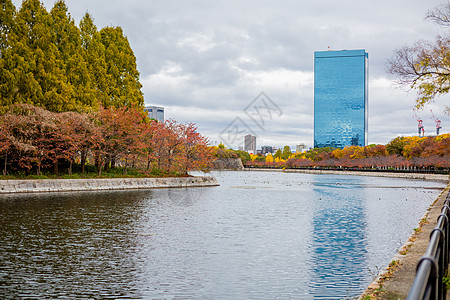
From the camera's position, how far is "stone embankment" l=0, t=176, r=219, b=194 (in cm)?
2980

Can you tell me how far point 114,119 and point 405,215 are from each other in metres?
26.2

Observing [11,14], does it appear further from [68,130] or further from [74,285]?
[74,285]

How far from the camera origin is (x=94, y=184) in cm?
3472

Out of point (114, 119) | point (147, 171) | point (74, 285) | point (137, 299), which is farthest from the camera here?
point (147, 171)

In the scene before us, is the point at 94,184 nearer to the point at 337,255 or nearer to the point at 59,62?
the point at 59,62

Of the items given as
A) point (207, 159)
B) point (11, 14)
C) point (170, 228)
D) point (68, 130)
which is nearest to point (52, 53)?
point (11, 14)

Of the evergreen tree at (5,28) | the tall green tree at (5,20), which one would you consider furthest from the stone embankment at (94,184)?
the tall green tree at (5,20)

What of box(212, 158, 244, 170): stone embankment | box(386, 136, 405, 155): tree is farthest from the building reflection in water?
box(212, 158, 244, 170): stone embankment

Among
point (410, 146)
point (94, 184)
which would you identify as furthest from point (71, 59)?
point (410, 146)

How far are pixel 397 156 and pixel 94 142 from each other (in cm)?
9591

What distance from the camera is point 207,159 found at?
49.4 meters

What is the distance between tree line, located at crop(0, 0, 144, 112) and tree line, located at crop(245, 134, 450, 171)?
68.7 metres

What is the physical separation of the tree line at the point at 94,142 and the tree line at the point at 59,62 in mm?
1870

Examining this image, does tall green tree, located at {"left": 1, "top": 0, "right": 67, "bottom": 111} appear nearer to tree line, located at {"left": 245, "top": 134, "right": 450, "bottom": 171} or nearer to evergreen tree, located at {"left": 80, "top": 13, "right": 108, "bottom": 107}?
evergreen tree, located at {"left": 80, "top": 13, "right": 108, "bottom": 107}
